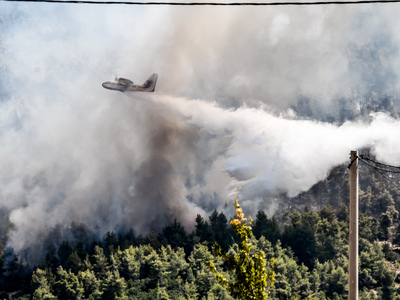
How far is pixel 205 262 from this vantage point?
72.2 meters

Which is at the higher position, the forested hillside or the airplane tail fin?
the airplane tail fin

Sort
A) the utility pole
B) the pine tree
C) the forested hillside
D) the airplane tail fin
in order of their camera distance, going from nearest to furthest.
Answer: the utility pole → the pine tree → the forested hillside → the airplane tail fin

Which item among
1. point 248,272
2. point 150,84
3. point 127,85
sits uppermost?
point 150,84

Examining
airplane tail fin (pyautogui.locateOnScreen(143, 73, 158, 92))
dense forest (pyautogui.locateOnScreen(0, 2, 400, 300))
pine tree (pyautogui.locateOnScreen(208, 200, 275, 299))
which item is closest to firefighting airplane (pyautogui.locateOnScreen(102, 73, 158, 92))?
airplane tail fin (pyautogui.locateOnScreen(143, 73, 158, 92))

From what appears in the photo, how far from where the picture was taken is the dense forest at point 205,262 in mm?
64875

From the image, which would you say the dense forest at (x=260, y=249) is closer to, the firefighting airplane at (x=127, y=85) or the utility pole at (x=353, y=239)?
the firefighting airplane at (x=127, y=85)

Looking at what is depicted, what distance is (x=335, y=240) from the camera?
83562 millimetres

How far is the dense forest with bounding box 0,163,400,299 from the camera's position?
6488cm

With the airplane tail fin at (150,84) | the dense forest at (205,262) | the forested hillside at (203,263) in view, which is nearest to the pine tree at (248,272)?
the dense forest at (205,262)

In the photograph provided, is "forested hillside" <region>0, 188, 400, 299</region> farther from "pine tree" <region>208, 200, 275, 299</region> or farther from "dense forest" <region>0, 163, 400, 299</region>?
"pine tree" <region>208, 200, 275, 299</region>

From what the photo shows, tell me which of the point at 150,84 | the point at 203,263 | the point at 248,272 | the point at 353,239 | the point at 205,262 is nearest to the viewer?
the point at 353,239

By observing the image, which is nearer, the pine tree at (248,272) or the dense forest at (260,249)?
the pine tree at (248,272)

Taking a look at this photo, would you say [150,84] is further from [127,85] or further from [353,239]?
[353,239]

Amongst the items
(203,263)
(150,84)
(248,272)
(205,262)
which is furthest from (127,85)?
(248,272)
